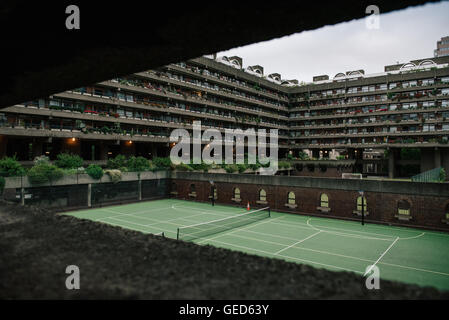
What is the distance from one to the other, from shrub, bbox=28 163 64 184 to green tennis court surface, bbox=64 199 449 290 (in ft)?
14.5

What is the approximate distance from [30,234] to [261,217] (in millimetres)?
26598

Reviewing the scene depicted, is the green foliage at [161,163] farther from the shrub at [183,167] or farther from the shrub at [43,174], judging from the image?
the shrub at [43,174]

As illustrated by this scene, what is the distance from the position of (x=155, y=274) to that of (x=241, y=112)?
66.5 metres

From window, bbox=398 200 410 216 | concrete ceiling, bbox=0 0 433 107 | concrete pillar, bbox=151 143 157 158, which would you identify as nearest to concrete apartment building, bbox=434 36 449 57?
concrete pillar, bbox=151 143 157 158

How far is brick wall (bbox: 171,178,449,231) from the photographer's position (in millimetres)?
24250

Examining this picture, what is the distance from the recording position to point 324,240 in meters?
21.9

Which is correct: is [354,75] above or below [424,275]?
above

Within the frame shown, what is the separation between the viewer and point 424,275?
602 inches

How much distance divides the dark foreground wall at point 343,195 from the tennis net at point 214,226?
3.21 meters

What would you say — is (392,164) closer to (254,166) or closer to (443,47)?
(254,166)

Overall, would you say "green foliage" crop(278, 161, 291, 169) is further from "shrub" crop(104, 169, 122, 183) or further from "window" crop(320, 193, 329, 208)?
"shrub" crop(104, 169, 122, 183)

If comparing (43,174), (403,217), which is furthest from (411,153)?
(43,174)
